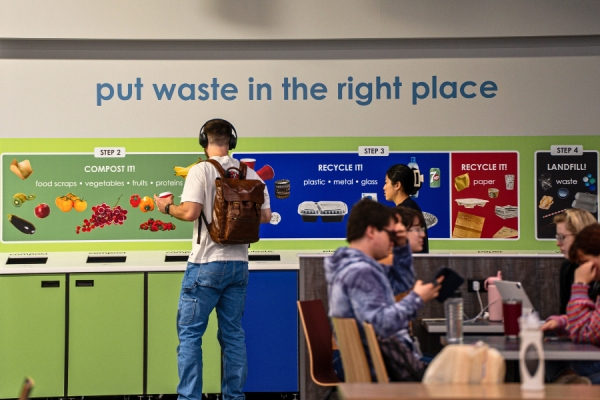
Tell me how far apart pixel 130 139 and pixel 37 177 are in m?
0.78

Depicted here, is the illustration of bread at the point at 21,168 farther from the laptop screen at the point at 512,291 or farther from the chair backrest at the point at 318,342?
the laptop screen at the point at 512,291

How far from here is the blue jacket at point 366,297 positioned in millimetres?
3160

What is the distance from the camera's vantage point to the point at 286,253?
20.9 ft

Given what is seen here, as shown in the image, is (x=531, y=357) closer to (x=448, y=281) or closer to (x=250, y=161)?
(x=448, y=281)

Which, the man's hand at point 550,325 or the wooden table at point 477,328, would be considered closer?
the man's hand at point 550,325

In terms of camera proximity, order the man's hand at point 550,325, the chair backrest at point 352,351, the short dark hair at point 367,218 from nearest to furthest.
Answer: the chair backrest at point 352,351, the short dark hair at point 367,218, the man's hand at point 550,325

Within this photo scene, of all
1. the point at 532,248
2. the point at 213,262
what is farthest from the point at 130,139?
the point at 532,248

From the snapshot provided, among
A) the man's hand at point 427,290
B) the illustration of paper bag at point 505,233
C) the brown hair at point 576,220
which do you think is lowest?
the man's hand at point 427,290

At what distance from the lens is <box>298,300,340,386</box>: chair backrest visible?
4289 millimetres

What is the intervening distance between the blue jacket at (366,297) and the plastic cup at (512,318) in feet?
2.21

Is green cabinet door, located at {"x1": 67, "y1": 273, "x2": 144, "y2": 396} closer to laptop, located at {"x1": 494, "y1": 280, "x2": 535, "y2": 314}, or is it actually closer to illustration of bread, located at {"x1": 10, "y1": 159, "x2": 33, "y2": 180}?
illustration of bread, located at {"x1": 10, "y1": 159, "x2": 33, "y2": 180}

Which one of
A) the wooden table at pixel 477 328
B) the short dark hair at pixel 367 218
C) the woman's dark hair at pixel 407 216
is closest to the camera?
the short dark hair at pixel 367 218

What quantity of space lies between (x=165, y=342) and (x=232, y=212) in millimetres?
1680

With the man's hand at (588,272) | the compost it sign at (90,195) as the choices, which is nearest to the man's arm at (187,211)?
the compost it sign at (90,195)
